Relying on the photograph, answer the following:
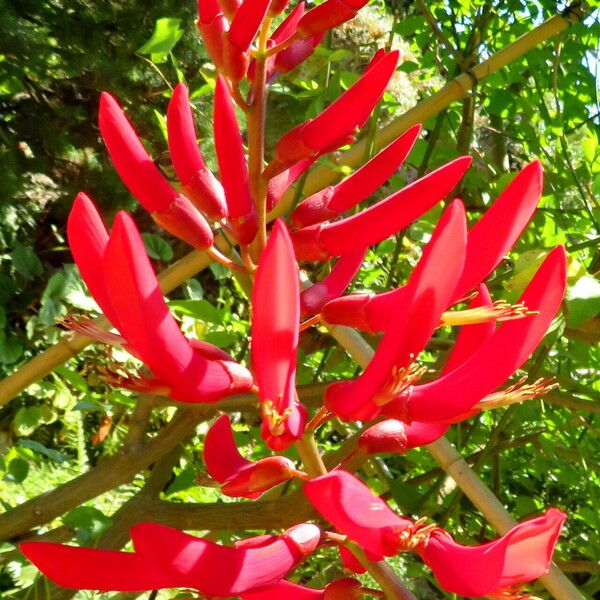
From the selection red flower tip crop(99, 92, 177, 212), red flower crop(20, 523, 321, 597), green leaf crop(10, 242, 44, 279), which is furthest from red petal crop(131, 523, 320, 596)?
green leaf crop(10, 242, 44, 279)

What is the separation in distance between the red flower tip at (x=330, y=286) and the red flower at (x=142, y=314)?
7cm

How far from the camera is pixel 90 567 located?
1.68 feet

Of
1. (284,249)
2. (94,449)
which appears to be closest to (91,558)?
(284,249)

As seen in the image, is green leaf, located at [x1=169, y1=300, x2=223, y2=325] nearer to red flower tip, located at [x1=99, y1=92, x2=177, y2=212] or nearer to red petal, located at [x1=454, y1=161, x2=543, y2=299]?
red flower tip, located at [x1=99, y1=92, x2=177, y2=212]

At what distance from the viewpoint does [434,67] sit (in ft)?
5.14

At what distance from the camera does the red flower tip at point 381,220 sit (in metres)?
0.56

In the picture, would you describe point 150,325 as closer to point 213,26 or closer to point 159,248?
point 213,26

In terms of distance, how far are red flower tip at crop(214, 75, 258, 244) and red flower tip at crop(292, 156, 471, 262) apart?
0.14 feet

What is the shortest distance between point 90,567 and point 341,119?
0.30 meters

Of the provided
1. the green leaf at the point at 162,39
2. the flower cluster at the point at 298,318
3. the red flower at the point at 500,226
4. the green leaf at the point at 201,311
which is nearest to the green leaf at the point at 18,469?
the green leaf at the point at 201,311

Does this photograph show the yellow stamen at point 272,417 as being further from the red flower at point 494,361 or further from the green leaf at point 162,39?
the green leaf at point 162,39

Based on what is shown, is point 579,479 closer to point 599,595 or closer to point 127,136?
point 599,595

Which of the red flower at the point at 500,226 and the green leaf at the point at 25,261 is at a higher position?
the green leaf at the point at 25,261

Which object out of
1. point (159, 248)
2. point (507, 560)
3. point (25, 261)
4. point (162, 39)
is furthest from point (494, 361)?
point (25, 261)
